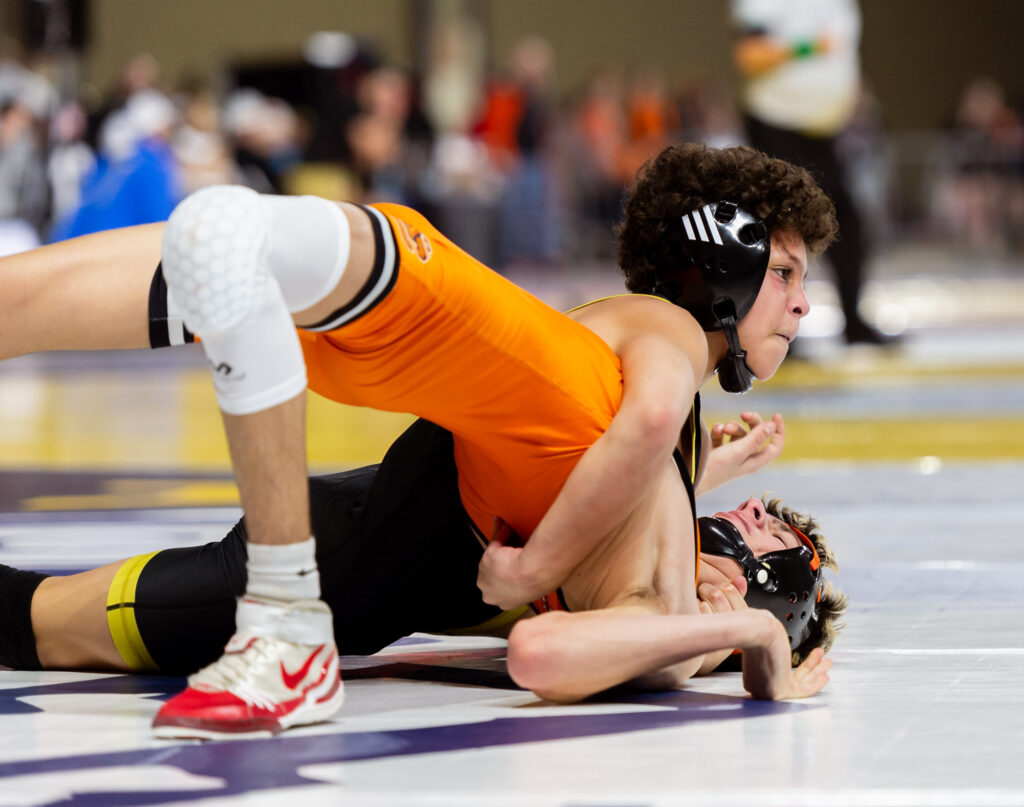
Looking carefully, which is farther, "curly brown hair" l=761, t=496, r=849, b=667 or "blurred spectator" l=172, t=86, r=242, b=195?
"blurred spectator" l=172, t=86, r=242, b=195

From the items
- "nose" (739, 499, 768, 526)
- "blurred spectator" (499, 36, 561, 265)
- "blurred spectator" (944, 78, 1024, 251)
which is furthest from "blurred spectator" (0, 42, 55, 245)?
"nose" (739, 499, 768, 526)

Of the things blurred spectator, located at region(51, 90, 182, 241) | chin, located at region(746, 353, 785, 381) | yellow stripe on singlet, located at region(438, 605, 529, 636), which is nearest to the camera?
chin, located at region(746, 353, 785, 381)

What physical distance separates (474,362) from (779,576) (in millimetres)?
706

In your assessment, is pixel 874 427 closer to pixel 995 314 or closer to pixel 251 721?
pixel 251 721

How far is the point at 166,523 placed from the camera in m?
4.05

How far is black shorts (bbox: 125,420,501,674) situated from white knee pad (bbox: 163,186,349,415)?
0.55 m

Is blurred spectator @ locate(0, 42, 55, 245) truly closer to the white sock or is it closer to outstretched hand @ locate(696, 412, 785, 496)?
outstretched hand @ locate(696, 412, 785, 496)

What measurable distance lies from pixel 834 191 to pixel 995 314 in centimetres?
503

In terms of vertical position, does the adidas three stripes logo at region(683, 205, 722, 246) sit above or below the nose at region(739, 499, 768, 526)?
above

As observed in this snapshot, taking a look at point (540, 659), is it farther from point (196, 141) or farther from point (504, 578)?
point (196, 141)

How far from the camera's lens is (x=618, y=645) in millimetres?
2307

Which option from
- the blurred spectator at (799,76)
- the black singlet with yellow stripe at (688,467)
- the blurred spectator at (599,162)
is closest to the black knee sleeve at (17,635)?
the black singlet with yellow stripe at (688,467)

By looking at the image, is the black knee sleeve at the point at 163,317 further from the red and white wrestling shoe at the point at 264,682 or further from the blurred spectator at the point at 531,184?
the blurred spectator at the point at 531,184

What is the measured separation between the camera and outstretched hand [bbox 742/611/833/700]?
2.38 m
